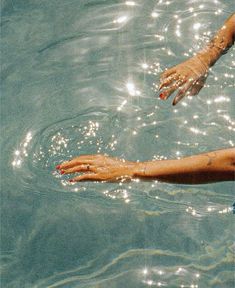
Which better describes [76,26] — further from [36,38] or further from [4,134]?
[4,134]

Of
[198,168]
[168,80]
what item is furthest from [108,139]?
[198,168]

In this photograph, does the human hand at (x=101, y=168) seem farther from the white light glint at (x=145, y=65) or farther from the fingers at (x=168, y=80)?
the white light glint at (x=145, y=65)

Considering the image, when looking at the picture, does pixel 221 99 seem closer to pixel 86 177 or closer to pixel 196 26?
pixel 196 26

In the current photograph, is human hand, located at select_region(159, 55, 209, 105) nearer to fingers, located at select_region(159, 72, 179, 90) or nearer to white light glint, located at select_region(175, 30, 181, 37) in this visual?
fingers, located at select_region(159, 72, 179, 90)

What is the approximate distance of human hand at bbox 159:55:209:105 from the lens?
4684mm

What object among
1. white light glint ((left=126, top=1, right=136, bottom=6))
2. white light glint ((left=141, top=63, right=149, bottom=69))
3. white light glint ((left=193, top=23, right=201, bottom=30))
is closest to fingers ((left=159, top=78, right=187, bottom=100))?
white light glint ((left=141, top=63, right=149, bottom=69))

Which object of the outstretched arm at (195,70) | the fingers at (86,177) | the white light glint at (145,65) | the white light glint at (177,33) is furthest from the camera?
the white light glint at (177,33)

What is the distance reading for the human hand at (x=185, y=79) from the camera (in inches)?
184

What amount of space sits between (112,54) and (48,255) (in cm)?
259

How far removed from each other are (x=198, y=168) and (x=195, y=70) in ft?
4.70

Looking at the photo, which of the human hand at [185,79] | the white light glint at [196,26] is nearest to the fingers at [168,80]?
the human hand at [185,79]

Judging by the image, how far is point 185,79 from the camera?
15.8 ft

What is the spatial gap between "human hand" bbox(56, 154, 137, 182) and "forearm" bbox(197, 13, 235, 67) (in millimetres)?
1650

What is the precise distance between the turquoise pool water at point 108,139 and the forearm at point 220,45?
0.96ft
